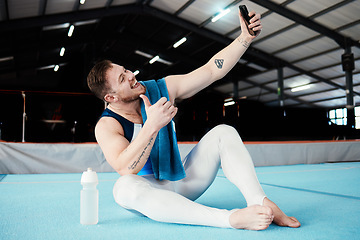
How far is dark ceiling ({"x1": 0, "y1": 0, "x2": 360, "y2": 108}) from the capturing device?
324 inches

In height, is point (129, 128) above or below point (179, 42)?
below

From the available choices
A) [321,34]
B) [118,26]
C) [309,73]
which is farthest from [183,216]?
[309,73]

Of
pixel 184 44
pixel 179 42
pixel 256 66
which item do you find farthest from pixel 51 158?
pixel 256 66

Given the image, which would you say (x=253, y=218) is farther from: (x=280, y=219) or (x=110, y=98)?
(x=110, y=98)

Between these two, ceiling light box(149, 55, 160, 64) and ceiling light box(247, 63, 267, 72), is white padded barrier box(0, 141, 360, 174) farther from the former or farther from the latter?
ceiling light box(149, 55, 160, 64)

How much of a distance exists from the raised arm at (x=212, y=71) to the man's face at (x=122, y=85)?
0.20 m

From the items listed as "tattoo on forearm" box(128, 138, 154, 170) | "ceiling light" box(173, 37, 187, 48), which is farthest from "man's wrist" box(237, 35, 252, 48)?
"ceiling light" box(173, 37, 187, 48)

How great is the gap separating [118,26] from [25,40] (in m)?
3.59

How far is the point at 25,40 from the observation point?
970 cm

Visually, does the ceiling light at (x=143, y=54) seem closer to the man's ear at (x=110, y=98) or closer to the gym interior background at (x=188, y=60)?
the gym interior background at (x=188, y=60)

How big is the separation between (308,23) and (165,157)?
8.72 metres

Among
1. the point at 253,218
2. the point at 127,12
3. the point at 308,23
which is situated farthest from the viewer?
the point at 127,12

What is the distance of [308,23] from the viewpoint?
8562mm

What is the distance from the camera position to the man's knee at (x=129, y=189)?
40.7 inches
